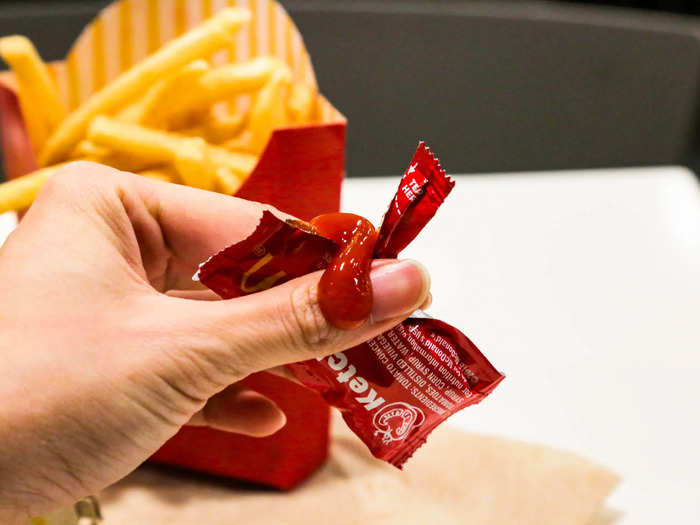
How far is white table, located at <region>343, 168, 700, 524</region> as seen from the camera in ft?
3.05

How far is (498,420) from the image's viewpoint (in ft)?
3.17

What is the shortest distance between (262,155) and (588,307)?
604mm

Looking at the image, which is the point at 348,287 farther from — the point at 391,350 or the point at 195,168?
the point at 195,168

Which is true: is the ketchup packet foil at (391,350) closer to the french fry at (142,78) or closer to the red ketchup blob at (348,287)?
the red ketchup blob at (348,287)

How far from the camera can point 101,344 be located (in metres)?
0.53

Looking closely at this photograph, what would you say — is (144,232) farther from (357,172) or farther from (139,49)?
(357,172)

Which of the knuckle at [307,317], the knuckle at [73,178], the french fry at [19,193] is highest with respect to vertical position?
the knuckle at [73,178]

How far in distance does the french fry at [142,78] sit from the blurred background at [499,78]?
1.04 meters

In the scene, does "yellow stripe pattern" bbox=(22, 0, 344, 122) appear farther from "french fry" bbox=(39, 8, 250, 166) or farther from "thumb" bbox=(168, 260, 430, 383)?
"thumb" bbox=(168, 260, 430, 383)

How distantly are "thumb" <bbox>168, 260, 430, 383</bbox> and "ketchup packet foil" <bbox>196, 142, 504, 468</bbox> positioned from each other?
0.06 feet

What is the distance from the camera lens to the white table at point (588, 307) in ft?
3.05

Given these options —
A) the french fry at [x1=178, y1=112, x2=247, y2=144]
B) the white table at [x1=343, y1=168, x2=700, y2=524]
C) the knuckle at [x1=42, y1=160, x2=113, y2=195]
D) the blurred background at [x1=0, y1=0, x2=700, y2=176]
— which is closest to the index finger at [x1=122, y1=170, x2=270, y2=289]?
the knuckle at [x1=42, y1=160, x2=113, y2=195]

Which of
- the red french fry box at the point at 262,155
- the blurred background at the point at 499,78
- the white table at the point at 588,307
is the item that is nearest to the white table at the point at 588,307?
the white table at the point at 588,307

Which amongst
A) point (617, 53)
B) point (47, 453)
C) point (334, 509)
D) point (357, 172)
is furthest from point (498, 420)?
point (617, 53)
